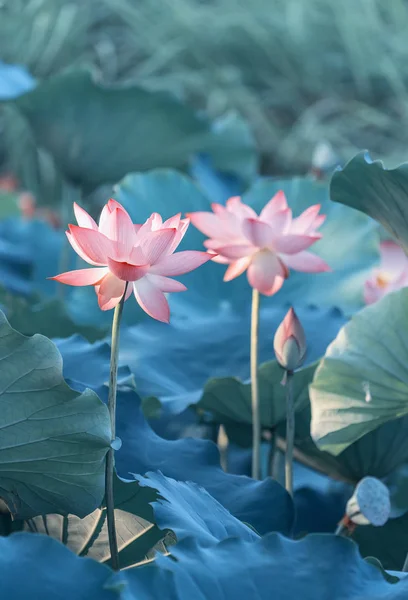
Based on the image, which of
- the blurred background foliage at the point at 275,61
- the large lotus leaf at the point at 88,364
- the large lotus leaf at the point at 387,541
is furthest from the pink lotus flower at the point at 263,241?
the blurred background foliage at the point at 275,61

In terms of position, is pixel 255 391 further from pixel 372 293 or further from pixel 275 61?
pixel 275 61

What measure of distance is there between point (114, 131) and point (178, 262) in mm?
1009

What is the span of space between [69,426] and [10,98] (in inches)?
37.4

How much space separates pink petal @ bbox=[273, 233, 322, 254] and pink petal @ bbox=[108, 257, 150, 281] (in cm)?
19

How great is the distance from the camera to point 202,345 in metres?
0.90

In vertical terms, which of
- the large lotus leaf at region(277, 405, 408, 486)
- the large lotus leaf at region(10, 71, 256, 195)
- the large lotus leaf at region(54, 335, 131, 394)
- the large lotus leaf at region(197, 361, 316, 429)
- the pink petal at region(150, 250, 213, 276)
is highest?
the large lotus leaf at region(10, 71, 256, 195)

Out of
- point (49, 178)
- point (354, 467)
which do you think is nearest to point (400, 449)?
point (354, 467)

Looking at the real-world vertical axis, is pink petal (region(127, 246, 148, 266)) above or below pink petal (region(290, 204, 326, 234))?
below

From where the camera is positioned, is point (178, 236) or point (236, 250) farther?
point (236, 250)

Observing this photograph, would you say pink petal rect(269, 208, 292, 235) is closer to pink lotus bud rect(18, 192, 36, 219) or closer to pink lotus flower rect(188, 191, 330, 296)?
pink lotus flower rect(188, 191, 330, 296)

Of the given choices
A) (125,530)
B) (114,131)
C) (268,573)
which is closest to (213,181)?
(114,131)

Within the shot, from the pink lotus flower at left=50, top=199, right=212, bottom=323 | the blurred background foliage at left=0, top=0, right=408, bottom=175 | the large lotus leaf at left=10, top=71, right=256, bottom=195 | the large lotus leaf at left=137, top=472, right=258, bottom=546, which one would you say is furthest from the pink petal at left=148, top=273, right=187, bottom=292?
the blurred background foliage at left=0, top=0, right=408, bottom=175

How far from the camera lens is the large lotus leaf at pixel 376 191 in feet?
2.15

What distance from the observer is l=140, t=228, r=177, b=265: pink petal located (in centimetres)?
53
